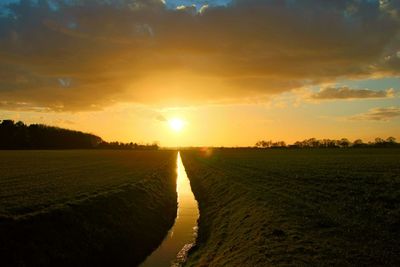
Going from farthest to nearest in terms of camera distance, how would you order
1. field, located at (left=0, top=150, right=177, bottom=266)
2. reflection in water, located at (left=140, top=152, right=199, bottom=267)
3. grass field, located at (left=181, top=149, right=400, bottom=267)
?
1. reflection in water, located at (left=140, top=152, right=199, bottom=267)
2. field, located at (left=0, top=150, right=177, bottom=266)
3. grass field, located at (left=181, top=149, right=400, bottom=267)

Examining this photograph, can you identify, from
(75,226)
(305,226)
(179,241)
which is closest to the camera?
(305,226)

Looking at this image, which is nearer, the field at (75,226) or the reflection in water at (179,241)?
the field at (75,226)

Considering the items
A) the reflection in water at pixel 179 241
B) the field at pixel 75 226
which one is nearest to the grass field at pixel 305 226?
the reflection in water at pixel 179 241

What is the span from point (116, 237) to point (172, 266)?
4504mm

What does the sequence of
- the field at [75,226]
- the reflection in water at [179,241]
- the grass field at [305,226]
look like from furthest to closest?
the reflection in water at [179,241]
the field at [75,226]
the grass field at [305,226]

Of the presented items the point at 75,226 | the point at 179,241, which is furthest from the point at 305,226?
the point at 75,226

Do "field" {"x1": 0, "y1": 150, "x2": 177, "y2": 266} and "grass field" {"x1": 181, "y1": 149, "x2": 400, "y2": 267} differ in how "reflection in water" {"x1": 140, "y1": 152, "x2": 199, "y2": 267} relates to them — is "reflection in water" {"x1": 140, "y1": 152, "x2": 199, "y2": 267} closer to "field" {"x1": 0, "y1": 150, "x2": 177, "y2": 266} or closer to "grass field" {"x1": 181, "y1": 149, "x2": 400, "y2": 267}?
"field" {"x1": 0, "y1": 150, "x2": 177, "y2": 266}

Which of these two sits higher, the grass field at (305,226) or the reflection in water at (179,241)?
the grass field at (305,226)

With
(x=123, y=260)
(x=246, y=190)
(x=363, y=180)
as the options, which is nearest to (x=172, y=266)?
(x=123, y=260)

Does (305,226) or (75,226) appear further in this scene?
(75,226)

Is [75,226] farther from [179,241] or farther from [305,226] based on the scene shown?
[305,226]

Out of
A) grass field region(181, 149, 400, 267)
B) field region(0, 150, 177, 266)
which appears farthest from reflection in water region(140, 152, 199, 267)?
grass field region(181, 149, 400, 267)

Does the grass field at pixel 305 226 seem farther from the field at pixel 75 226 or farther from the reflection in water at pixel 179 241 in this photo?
the field at pixel 75 226

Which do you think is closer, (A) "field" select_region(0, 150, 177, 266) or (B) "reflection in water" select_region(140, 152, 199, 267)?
(A) "field" select_region(0, 150, 177, 266)
